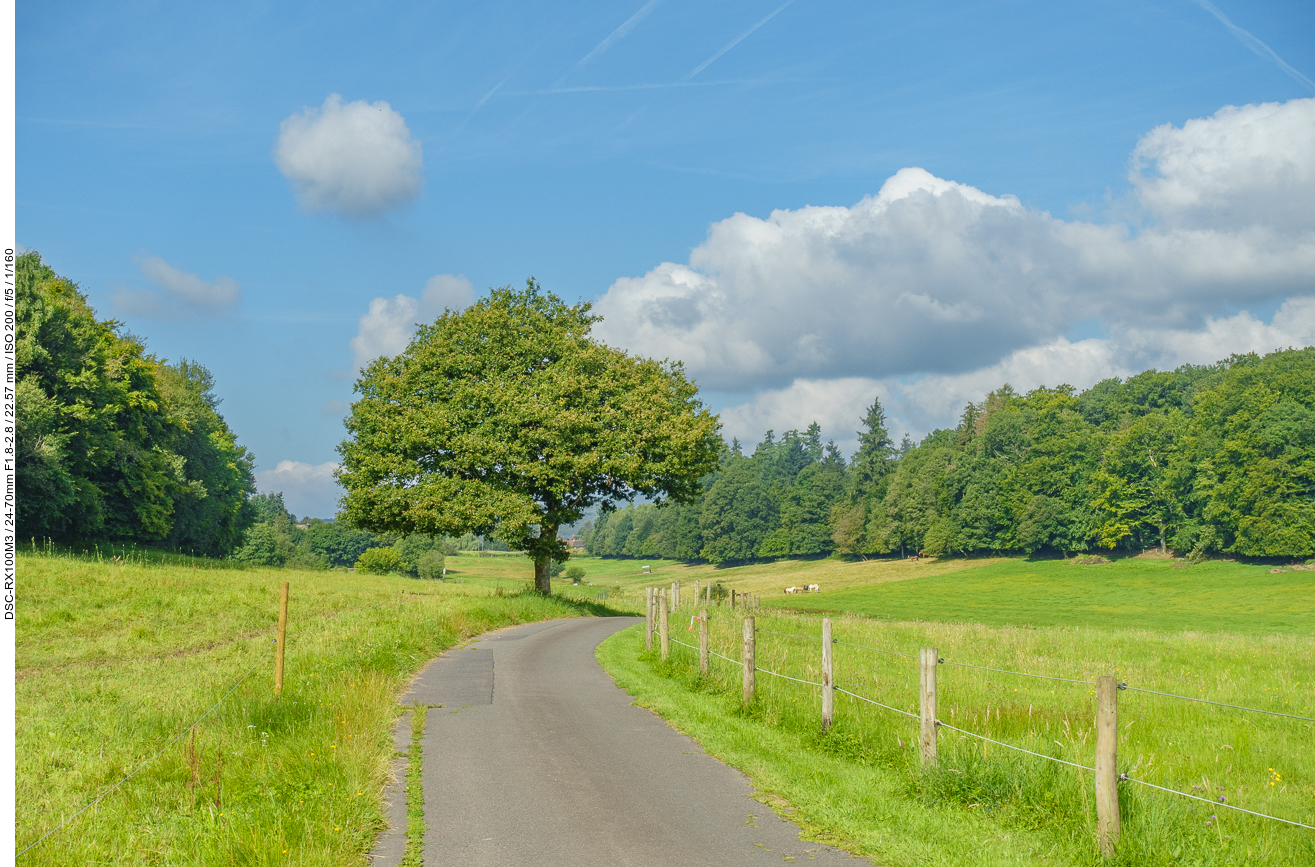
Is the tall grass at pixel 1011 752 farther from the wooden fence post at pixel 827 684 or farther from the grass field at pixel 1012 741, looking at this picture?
the wooden fence post at pixel 827 684

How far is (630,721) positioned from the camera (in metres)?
13.7

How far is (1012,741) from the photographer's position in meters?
11.3

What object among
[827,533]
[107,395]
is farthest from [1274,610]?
[827,533]

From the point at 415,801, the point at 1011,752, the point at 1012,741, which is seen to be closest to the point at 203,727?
the point at 415,801

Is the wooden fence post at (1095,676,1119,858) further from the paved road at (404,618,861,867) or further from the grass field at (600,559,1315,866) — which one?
the paved road at (404,618,861,867)

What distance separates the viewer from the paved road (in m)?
7.62

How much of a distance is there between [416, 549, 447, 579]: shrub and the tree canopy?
77078 millimetres

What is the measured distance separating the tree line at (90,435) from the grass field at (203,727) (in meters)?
15.1

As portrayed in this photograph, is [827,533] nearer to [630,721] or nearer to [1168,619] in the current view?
[1168,619]

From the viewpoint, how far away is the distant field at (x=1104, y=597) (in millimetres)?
52125

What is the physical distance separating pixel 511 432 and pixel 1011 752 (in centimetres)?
2895

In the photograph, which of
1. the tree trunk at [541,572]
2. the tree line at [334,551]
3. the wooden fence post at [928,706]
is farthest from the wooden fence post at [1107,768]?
the tree line at [334,551]

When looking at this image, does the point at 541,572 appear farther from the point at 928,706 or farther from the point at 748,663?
the point at 928,706

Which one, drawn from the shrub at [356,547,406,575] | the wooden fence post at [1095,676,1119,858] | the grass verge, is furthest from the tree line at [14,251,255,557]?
the wooden fence post at [1095,676,1119,858]
